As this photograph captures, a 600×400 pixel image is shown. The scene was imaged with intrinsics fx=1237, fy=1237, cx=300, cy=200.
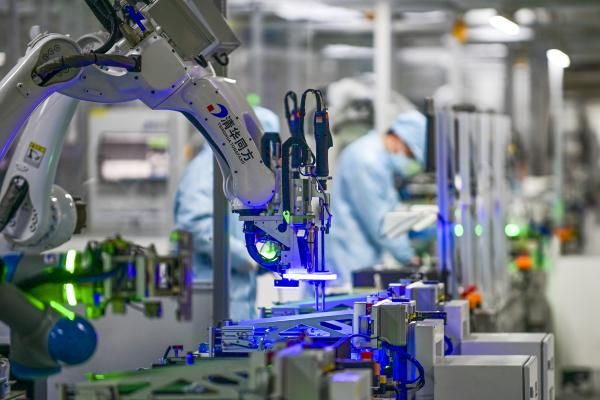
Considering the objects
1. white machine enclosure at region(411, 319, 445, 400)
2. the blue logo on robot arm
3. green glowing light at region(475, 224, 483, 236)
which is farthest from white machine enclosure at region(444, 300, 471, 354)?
green glowing light at region(475, 224, 483, 236)

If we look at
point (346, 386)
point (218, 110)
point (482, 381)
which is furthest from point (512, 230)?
point (346, 386)

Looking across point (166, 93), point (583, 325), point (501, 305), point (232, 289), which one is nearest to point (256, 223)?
point (166, 93)

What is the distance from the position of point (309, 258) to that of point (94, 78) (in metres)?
0.94

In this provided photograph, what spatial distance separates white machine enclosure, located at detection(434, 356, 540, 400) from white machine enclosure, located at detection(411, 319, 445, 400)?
0.03 m

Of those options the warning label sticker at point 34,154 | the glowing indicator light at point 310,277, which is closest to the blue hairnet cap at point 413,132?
the warning label sticker at point 34,154

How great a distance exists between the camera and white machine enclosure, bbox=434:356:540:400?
4.23 metres

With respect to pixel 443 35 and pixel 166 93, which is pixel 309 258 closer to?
pixel 166 93

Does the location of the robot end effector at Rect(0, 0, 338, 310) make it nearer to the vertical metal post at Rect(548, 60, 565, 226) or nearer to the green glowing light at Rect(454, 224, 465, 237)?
the green glowing light at Rect(454, 224, 465, 237)

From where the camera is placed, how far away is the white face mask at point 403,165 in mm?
8516

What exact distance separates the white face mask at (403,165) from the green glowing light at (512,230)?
35.4 inches

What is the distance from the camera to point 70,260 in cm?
544

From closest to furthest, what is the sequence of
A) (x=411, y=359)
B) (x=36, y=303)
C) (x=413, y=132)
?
1. (x=411, y=359)
2. (x=36, y=303)
3. (x=413, y=132)

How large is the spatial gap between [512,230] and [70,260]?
194 inches

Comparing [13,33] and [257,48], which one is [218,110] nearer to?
[13,33]
